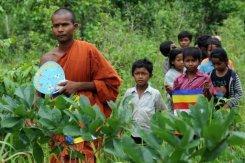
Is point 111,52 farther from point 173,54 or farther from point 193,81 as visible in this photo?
point 193,81

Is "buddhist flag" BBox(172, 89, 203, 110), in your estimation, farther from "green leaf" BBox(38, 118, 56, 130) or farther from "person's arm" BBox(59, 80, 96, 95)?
"green leaf" BBox(38, 118, 56, 130)

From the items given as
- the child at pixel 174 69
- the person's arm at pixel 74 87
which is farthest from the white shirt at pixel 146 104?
the person's arm at pixel 74 87

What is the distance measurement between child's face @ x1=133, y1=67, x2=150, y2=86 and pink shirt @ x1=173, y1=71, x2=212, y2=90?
0.27 m

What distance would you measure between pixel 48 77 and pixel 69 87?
0.20 m

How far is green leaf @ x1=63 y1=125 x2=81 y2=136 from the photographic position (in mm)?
2006

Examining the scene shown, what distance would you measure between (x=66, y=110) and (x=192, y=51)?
10.4ft

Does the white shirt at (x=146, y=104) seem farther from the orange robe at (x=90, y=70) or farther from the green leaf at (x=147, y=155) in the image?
the green leaf at (x=147, y=155)

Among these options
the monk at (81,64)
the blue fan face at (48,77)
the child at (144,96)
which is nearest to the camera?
the blue fan face at (48,77)

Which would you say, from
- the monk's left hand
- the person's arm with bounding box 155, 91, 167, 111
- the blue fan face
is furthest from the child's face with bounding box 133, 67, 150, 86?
the blue fan face

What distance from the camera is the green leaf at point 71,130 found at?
6.58ft

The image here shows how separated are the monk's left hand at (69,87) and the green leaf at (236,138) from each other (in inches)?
80.4

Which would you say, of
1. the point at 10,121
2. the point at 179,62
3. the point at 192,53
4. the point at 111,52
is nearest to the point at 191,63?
the point at 192,53

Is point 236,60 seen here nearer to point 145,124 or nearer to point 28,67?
point 145,124

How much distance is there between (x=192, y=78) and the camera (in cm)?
506
